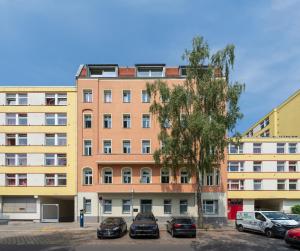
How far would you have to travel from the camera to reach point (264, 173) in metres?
54.0

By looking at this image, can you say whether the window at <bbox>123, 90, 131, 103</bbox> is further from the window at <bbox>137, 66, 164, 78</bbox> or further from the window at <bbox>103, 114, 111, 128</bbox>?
the window at <bbox>137, 66, 164, 78</bbox>

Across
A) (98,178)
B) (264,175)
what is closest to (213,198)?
(98,178)

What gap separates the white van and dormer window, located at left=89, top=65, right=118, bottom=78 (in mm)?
21758

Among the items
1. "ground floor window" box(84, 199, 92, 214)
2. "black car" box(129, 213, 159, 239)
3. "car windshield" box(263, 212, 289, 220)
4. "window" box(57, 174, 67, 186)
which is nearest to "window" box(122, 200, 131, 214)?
"ground floor window" box(84, 199, 92, 214)

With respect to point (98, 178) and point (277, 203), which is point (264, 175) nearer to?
point (277, 203)

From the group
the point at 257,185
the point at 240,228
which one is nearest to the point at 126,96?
the point at 240,228

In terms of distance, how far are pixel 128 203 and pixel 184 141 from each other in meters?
10.4

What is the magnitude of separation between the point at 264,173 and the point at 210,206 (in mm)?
16615

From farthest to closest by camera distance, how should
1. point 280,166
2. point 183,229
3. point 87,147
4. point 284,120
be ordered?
point 284,120, point 280,166, point 87,147, point 183,229

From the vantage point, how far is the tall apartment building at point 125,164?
4009 centimetres

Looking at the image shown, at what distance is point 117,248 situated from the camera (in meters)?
21.8

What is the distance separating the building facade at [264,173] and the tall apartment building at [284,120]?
29.2 ft

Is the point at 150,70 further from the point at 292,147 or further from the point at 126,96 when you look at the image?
the point at 292,147

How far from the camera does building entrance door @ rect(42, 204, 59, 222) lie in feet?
140
